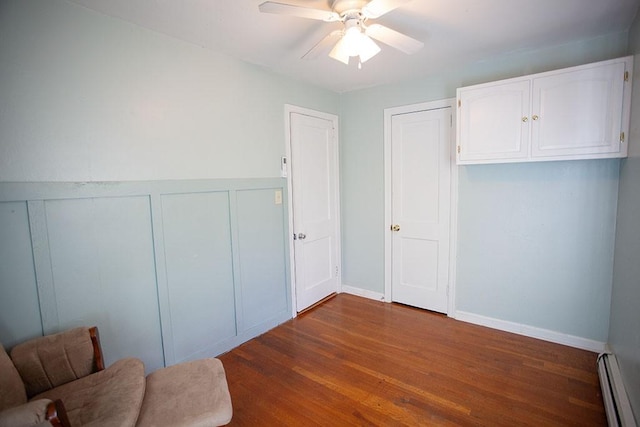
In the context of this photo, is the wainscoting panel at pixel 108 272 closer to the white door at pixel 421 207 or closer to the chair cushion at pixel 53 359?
the chair cushion at pixel 53 359

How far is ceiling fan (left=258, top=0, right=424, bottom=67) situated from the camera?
1.52m

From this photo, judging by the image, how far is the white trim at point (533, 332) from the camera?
2.50m

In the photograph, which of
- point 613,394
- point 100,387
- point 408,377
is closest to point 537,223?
point 613,394

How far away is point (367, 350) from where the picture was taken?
2.61 metres

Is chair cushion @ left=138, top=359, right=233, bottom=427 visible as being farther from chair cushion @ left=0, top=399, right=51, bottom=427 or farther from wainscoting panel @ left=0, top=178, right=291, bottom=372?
wainscoting panel @ left=0, top=178, right=291, bottom=372

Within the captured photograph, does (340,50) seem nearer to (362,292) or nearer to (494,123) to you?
(494,123)

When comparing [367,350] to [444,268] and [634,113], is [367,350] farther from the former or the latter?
[634,113]

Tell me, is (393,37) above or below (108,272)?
above

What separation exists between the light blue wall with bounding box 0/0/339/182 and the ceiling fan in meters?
0.91

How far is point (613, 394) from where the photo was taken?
6.06ft

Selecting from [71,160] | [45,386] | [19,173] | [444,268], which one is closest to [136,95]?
[71,160]

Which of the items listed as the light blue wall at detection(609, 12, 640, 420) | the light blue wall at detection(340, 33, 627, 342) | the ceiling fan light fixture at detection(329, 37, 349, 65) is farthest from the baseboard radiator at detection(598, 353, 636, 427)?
the ceiling fan light fixture at detection(329, 37, 349, 65)

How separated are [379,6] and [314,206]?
7.20 ft

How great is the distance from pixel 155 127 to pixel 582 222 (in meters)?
3.32
